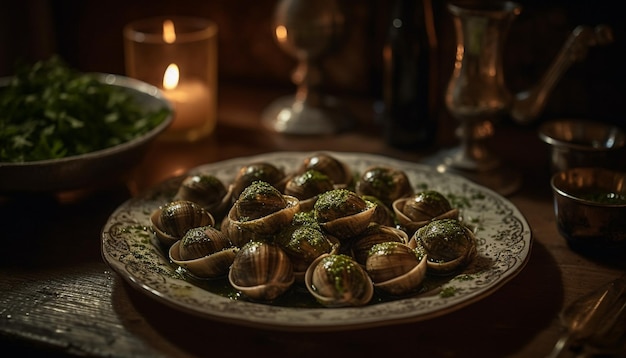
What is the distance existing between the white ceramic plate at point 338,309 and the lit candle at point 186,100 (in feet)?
0.90

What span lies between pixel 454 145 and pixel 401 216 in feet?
1.49

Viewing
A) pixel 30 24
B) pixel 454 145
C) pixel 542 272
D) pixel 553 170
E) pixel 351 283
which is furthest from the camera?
pixel 30 24

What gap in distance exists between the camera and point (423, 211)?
3.15 ft

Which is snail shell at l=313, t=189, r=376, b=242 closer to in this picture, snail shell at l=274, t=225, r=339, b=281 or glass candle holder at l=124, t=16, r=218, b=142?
snail shell at l=274, t=225, r=339, b=281

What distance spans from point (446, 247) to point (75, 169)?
53 cm

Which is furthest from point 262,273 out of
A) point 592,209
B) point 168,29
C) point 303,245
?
point 168,29

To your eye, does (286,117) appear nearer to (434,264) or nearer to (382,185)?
(382,185)

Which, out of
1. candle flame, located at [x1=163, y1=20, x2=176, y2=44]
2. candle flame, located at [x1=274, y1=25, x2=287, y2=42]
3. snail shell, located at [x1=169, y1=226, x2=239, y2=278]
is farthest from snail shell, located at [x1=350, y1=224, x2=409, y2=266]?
candle flame, located at [x1=163, y1=20, x2=176, y2=44]

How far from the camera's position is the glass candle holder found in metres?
1.40

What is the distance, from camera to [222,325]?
0.83m

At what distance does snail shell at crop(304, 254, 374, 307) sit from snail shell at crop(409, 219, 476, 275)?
0.32ft

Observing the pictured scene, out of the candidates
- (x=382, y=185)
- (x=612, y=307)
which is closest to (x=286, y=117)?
(x=382, y=185)

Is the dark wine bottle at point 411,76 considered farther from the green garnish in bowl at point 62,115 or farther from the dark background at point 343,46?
the green garnish in bowl at point 62,115

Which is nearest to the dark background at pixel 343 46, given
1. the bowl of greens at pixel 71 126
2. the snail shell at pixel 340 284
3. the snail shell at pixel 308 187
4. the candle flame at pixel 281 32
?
the candle flame at pixel 281 32
